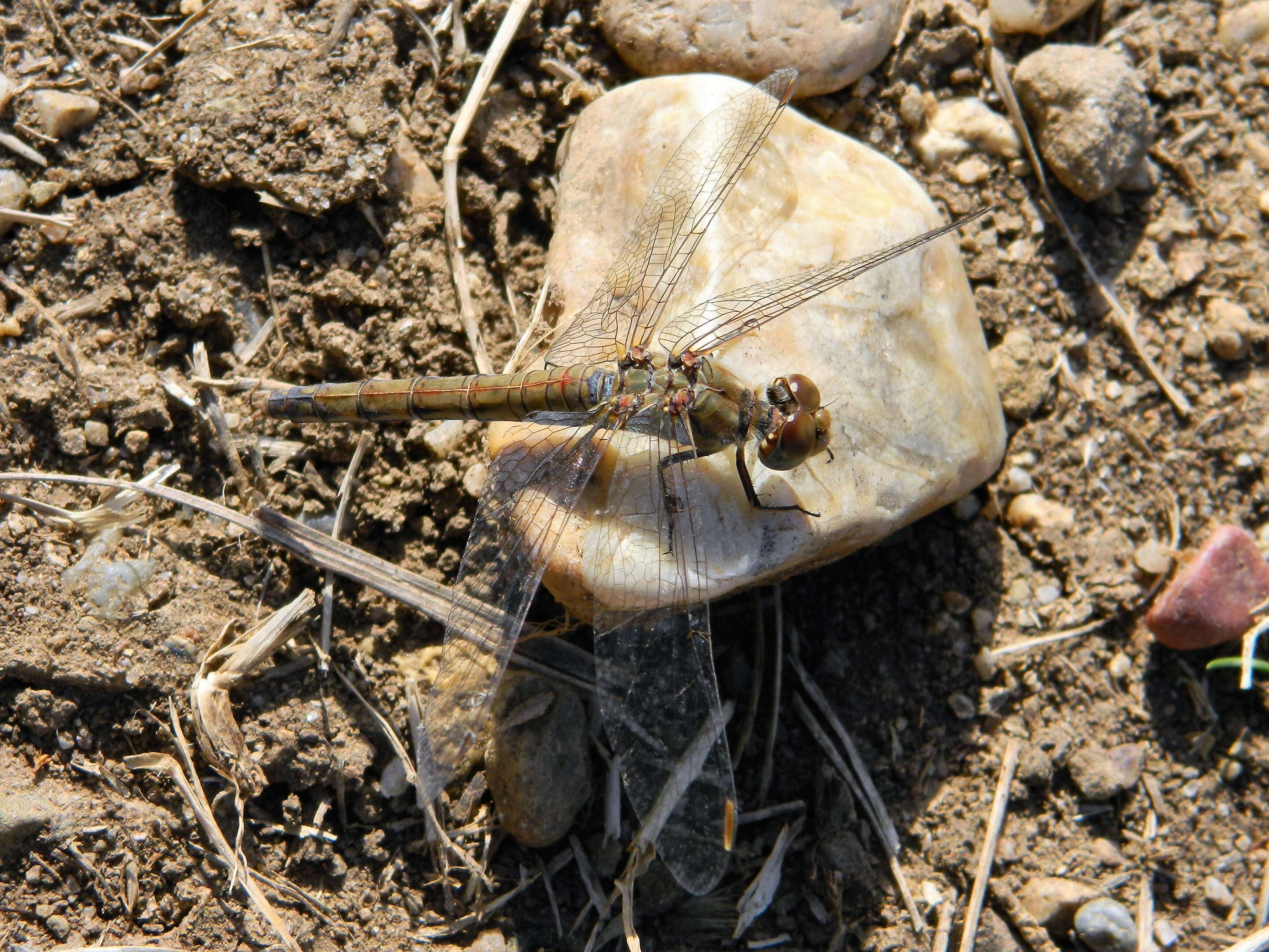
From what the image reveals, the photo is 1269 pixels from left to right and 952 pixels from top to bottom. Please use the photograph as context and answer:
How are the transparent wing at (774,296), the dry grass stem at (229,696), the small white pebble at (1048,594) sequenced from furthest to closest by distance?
the small white pebble at (1048,594)
the transparent wing at (774,296)
the dry grass stem at (229,696)

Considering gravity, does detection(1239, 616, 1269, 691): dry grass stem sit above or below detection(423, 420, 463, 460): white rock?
below

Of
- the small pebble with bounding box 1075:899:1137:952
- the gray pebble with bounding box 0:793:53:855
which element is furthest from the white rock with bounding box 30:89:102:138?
the small pebble with bounding box 1075:899:1137:952

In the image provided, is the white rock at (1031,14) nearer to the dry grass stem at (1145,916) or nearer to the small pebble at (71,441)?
the dry grass stem at (1145,916)

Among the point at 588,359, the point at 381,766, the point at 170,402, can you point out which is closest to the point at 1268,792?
the point at 588,359

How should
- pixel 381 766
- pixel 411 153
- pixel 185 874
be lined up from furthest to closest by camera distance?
pixel 411 153
pixel 381 766
pixel 185 874

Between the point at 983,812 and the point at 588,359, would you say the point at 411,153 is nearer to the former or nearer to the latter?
the point at 588,359

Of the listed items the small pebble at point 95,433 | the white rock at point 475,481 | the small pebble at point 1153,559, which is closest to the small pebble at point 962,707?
the small pebble at point 1153,559

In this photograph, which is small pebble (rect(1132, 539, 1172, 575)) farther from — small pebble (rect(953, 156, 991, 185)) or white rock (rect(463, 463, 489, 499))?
white rock (rect(463, 463, 489, 499))
